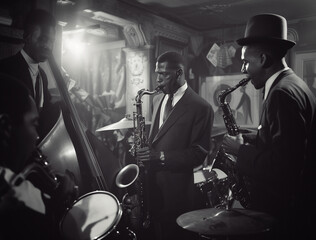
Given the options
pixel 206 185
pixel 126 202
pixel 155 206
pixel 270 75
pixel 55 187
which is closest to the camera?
pixel 55 187

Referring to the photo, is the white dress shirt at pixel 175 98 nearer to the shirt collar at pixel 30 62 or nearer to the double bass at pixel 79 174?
the double bass at pixel 79 174

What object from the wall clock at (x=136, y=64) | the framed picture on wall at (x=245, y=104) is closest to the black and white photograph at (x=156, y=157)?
the wall clock at (x=136, y=64)

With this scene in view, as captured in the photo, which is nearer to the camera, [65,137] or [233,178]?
[65,137]

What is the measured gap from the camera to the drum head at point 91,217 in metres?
2.17

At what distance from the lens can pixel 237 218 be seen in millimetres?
2221

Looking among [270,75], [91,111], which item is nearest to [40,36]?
[270,75]

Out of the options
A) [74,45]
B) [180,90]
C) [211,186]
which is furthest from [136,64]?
[211,186]

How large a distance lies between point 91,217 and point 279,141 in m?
1.32

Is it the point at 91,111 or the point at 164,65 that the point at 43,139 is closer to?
the point at 164,65

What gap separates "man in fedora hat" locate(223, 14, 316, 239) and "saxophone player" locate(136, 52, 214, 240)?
21.6 inches

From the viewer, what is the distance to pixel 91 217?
227cm

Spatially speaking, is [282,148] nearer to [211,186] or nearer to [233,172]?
[233,172]

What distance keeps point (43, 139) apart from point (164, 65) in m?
1.60

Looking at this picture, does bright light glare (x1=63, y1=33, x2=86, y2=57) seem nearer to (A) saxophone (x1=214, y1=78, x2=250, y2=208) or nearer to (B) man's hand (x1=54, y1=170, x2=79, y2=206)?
(A) saxophone (x1=214, y1=78, x2=250, y2=208)
